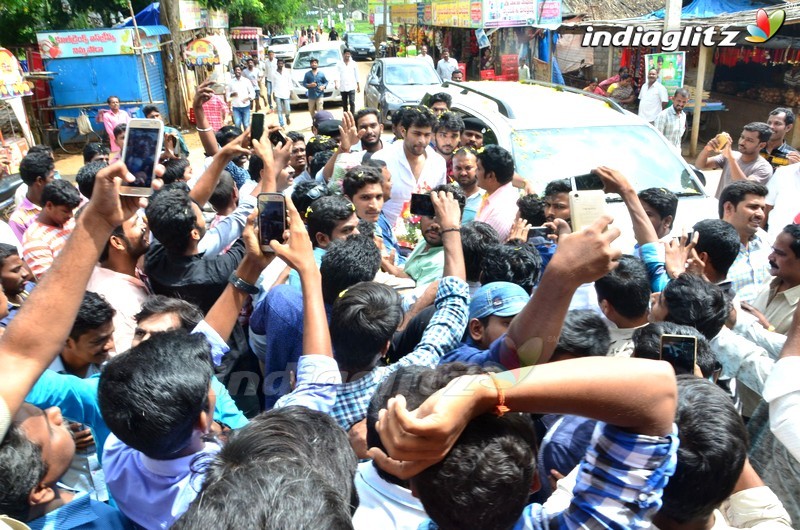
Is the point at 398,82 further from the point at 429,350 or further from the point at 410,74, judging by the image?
the point at 429,350

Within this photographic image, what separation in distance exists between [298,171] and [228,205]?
64.2 inches

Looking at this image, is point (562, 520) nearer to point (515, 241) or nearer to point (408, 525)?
point (408, 525)

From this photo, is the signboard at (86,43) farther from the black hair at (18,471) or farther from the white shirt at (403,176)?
the black hair at (18,471)

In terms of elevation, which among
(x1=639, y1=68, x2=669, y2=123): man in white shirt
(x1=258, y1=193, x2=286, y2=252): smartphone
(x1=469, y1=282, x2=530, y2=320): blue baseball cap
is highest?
(x1=258, y1=193, x2=286, y2=252): smartphone

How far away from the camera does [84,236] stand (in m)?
1.55

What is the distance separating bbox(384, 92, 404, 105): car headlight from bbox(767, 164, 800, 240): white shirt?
9.60m

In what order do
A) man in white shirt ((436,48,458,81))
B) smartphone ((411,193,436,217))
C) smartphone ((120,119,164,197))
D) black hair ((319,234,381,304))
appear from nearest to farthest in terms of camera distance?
smartphone ((120,119,164,197)), black hair ((319,234,381,304)), smartphone ((411,193,436,217)), man in white shirt ((436,48,458,81))

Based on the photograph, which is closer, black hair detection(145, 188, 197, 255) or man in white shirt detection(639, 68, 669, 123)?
black hair detection(145, 188, 197, 255)

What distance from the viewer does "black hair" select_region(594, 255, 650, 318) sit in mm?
2443

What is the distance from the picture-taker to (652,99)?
10492 millimetres

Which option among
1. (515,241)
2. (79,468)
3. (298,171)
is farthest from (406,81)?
(79,468)

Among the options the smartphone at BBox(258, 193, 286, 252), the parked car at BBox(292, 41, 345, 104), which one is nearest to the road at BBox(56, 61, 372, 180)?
the parked car at BBox(292, 41, 345, 104)

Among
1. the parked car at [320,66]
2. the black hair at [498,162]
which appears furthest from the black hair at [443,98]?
the parked car at [320,66]

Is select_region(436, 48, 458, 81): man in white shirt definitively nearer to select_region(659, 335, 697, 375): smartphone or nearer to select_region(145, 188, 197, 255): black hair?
select_region(145, 188, 197, 255): black hair
